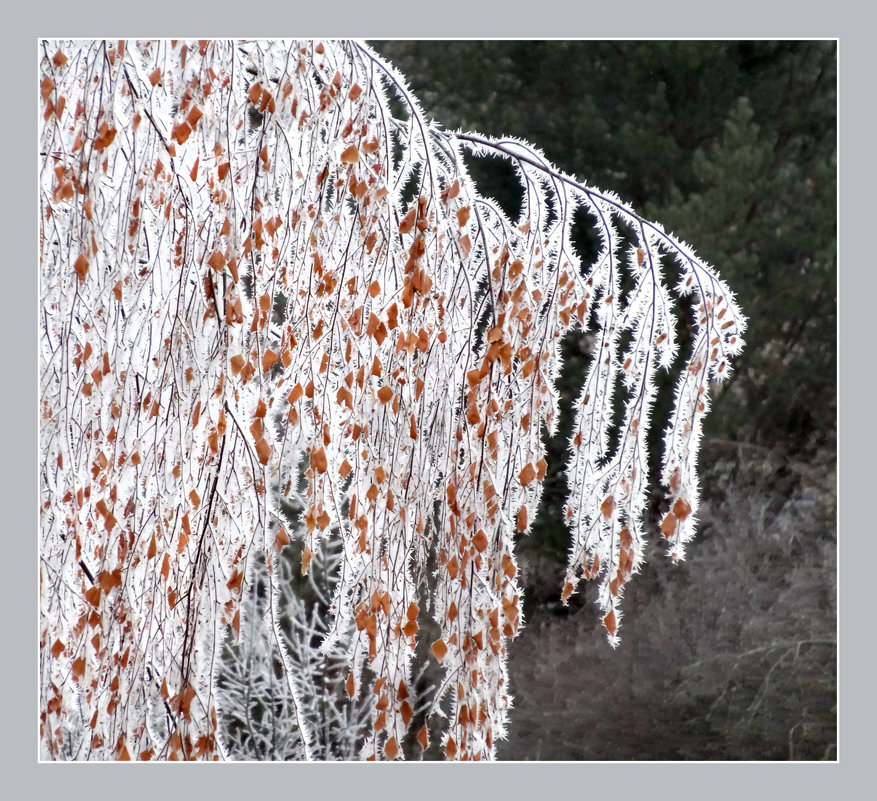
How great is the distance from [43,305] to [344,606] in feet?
2.92

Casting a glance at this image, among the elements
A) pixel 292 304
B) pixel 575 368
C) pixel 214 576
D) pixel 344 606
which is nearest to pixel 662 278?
pixel 575 368

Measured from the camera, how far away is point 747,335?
1.90m

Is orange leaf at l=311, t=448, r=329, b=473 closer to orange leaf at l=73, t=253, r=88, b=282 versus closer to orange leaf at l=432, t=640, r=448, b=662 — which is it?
orange leaf at l=432, t=640, r=448, b=662

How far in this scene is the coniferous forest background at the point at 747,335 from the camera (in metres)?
1.88

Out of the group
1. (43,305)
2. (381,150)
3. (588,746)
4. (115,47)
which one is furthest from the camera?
(588,746)

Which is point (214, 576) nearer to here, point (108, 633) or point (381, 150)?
point (108, 633)

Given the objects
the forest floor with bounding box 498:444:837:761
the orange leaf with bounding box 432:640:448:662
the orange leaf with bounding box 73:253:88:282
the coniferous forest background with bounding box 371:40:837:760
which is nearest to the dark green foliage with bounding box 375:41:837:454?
the coniferous forest background with bounding box 371:40:837:760

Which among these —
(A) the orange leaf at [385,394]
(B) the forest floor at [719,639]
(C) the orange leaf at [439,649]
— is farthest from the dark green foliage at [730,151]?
(C) the orange leaf at [439,649]

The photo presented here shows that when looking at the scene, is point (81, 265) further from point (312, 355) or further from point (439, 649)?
point (439, 649)

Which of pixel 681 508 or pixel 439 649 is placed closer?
pixel 439 649

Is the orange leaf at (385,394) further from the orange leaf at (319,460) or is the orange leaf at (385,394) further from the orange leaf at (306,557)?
the orange leaf at (306,557)

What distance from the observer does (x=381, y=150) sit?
147cm

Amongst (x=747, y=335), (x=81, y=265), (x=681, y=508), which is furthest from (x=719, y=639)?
(x=81, y=265)

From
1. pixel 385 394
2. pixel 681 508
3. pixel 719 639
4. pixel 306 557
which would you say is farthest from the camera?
pixel 719 639
